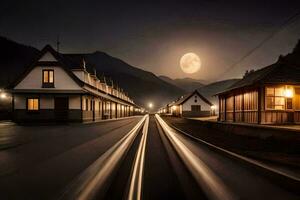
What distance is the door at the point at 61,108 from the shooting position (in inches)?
1238

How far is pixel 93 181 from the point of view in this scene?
5.95m

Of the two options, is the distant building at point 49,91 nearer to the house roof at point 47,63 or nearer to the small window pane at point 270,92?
the house roof at point 47,63

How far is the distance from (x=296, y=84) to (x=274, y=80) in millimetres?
2082

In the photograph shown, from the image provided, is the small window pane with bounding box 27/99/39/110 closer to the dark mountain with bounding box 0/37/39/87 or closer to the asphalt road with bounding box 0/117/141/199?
the asphalt road with bounding box 0/117/141/199

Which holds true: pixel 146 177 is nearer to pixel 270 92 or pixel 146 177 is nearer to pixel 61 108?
pixel 270 92

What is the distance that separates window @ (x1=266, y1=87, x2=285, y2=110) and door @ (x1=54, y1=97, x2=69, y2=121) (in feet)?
75.4

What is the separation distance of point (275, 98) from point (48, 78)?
26065mm

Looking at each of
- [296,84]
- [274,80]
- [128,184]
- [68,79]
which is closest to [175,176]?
[128,184]

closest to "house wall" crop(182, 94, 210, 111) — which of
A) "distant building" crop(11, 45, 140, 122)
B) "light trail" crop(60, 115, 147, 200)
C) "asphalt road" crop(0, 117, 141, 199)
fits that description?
"distant building" crop(11, 45, 140, 122)

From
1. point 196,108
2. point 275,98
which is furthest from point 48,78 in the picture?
point 196,108

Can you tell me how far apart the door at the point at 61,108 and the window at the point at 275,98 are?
2299 centimetres

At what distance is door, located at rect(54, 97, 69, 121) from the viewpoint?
103ft

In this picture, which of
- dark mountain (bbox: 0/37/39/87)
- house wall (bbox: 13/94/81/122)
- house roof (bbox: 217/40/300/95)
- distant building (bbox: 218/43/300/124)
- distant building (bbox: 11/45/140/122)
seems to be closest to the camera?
house roof (bbox: 217/40/300/95)

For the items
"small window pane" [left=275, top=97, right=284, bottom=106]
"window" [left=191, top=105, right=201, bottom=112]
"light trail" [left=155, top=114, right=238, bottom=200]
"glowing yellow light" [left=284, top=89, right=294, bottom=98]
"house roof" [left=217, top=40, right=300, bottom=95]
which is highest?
"house roof" [left=217, top=40, right=300, bottom=95]
